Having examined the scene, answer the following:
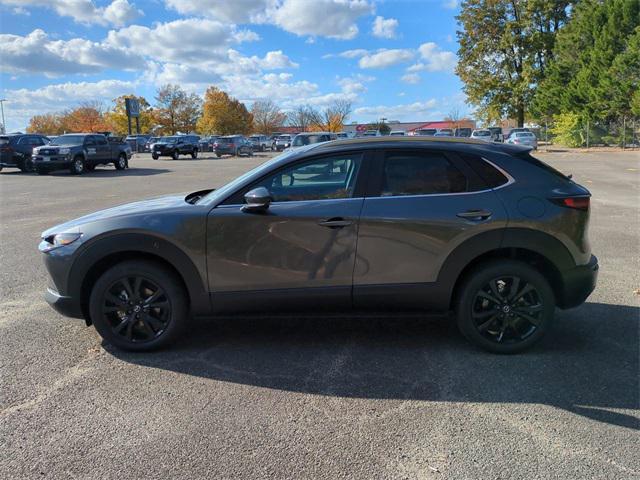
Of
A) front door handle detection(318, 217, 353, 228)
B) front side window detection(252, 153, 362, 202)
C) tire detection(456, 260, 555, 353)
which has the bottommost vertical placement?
tire detection(456, 260, 555, 353)

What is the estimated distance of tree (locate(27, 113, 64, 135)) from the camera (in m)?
101

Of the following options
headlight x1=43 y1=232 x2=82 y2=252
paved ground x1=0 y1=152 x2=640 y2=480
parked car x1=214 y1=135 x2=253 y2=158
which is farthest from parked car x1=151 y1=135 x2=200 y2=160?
headlight x1=43 y1=232 x2=82 y2=252

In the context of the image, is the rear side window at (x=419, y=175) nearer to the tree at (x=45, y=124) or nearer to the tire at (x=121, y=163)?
the tire at (x=121, y=163)

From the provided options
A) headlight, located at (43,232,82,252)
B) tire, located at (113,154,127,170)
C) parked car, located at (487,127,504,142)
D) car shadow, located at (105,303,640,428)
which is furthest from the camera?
parked car, located at (487,127,504,142)

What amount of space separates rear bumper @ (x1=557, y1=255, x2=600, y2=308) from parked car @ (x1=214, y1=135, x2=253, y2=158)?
39.3 meters

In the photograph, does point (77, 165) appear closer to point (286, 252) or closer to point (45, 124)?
point (286, 252)

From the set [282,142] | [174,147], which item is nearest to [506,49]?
[282,142]

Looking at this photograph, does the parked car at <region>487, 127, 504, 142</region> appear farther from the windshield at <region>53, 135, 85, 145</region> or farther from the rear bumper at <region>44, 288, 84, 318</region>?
the rear bumper at <region>44, 288, 84, 318</region>

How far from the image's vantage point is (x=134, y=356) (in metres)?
4.02

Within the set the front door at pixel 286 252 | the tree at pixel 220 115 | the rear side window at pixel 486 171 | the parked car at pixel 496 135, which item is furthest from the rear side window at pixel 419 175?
the tree at pixel 220 115

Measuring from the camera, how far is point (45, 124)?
104m

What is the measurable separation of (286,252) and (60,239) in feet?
5.93

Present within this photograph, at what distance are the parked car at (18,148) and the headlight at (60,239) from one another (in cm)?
2298

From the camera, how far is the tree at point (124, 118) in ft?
287
